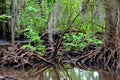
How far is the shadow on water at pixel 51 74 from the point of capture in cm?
1071

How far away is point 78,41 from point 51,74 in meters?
4.06

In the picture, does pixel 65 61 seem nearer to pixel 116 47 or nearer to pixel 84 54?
pixel 84 54

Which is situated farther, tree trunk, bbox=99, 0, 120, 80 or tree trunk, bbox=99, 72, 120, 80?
tree trunk, bbox=99, 0, 120, 80

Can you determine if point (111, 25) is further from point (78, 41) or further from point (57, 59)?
point (57, 59)

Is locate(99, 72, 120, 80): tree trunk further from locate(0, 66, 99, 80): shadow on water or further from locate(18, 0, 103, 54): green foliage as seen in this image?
locate(18, 0, 103, 54): green foliage

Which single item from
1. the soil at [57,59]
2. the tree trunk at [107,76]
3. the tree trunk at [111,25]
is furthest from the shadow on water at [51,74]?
the tree trunk at [111,25]

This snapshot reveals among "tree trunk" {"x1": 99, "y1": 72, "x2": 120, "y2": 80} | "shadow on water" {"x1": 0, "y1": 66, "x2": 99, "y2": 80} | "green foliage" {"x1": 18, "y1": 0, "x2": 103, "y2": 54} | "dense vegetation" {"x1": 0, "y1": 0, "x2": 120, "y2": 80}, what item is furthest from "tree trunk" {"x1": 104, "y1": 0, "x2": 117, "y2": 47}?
"green foliage" {"x1": 18, "y1": 0, "x2": 103, "y2": 54}

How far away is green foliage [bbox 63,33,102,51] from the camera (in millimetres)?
14911

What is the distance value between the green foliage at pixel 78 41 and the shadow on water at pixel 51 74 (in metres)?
2.24

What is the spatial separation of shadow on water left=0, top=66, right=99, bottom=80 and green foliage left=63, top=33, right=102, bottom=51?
224cm

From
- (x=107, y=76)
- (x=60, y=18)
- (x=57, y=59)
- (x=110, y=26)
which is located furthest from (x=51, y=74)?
(x=60, y=18)

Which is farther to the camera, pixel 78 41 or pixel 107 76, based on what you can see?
pixel 78 41

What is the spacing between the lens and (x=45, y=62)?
534 inches

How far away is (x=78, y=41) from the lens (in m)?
15.3
